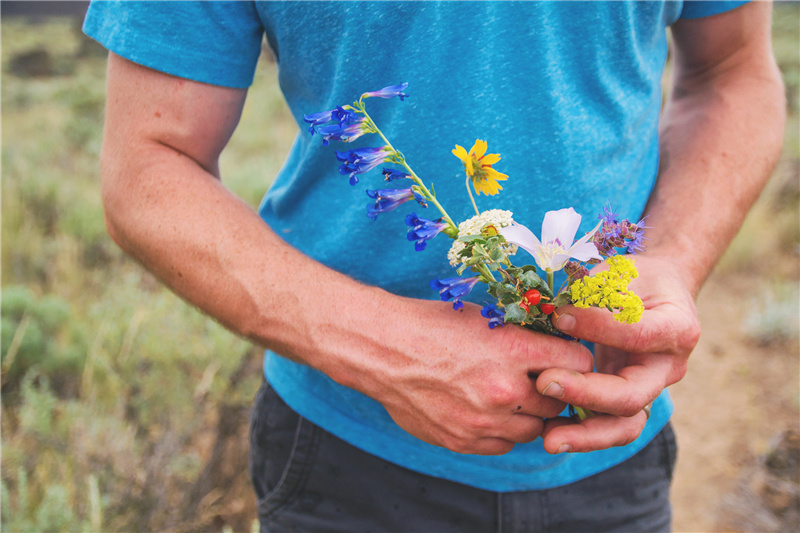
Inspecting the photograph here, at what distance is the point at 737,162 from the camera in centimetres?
134

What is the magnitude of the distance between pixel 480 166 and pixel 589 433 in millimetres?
495

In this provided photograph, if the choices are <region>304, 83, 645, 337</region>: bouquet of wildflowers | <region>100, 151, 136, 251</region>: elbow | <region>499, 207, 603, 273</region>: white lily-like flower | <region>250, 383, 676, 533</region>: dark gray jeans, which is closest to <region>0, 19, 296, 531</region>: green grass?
<region>250, 383, 676, 533</region>: dark gray jeans

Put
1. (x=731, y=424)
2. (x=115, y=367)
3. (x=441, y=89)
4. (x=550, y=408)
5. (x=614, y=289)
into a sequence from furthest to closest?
(x=731, y=424)
(x=115, y=367)
(x=441, y=89)
(x=550, y=408)
(x=614, y=289)

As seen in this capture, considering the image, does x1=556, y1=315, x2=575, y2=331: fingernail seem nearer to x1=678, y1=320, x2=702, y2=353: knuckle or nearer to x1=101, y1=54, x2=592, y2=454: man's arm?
x1=101, y1=54, x2=592, y2=454: man's arm

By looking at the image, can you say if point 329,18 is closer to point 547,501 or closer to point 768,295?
point 547,501

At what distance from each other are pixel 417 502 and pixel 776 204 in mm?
6969

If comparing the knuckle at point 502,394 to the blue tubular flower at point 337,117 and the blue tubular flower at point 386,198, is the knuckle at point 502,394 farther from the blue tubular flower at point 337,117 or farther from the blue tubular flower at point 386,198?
the blue tubular flower at point 337,117

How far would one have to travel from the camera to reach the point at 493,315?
844 millimetres

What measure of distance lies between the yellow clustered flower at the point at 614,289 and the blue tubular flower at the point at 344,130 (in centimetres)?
38

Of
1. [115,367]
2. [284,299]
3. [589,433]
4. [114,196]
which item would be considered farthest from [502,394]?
[115,367]

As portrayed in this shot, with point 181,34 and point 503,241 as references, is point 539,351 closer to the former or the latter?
point 503,241

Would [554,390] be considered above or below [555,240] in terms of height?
below

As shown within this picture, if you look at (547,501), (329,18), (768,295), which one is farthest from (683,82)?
(768,295)

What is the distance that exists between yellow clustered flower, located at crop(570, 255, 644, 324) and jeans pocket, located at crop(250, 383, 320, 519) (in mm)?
801
